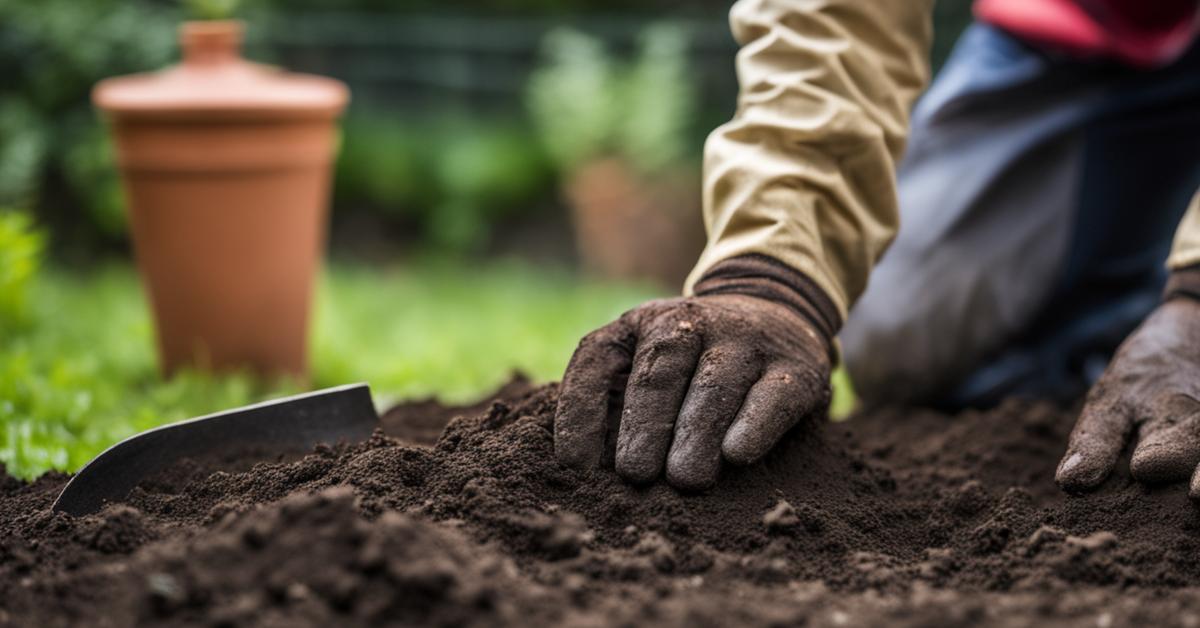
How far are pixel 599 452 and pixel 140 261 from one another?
6.41ft

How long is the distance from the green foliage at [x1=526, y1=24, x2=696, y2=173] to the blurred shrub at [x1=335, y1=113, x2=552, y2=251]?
9.5 inches

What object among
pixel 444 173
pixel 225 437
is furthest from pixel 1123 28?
pixel 444 173

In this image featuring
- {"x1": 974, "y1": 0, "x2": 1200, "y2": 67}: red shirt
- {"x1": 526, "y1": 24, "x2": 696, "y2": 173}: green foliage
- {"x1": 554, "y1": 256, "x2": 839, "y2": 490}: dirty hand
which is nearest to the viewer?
{"x1": 554, "y1": 256, "x2": 839, "y2": 490}: dirty hand

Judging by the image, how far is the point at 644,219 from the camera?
201 inches

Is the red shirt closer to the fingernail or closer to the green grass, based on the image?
the green grass

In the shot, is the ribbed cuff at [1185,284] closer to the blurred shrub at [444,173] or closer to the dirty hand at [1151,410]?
the dirty hand at [1151,410]

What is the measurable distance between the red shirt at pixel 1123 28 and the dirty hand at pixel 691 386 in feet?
4.49

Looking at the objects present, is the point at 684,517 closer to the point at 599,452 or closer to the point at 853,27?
the point at 599,452

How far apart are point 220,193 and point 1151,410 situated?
233cm

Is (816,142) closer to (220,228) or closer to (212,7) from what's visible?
(220,228)

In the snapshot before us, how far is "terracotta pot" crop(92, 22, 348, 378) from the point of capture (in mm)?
3029

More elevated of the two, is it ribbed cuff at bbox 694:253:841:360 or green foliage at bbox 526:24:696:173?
ribbed cuff at bbox 694:253:841:360

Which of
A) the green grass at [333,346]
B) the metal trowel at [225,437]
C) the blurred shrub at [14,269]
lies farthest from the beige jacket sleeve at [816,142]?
the blurred shrub at [14,269]

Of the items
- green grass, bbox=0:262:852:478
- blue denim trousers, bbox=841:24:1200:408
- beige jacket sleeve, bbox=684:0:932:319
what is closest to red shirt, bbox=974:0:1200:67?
blue denim trousers, bbox=841:24:1200:408
